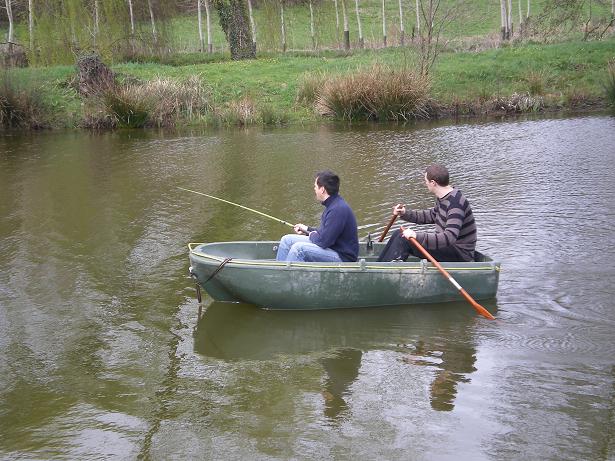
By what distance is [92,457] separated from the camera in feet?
16.2

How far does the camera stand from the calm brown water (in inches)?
201

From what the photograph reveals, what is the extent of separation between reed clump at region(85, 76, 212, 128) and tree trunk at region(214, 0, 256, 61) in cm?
809

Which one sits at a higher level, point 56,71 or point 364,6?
point 364,6

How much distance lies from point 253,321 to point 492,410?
2.66 meters

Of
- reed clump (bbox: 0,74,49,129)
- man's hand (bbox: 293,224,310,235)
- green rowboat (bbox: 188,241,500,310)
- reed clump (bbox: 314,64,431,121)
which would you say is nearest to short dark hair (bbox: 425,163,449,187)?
green rowboat (bbox: 188,241,500,310)

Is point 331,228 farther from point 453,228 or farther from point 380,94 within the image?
point 380,94

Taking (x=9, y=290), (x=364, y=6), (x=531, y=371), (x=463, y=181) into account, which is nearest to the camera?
(x=531, y=371)

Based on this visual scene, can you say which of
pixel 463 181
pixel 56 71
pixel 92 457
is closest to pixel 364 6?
pixel 56 71

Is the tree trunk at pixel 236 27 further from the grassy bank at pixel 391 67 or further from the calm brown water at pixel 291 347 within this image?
the calm brown water at pixel 291 347

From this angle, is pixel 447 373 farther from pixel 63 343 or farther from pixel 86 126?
pixel 86 126

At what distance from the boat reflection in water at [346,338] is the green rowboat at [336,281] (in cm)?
13

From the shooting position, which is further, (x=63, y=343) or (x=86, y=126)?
(x=86, y=126)

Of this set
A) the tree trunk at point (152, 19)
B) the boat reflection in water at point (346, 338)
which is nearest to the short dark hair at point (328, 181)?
the boat reflection in water at point (346, 338)

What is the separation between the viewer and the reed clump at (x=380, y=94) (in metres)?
20.9
